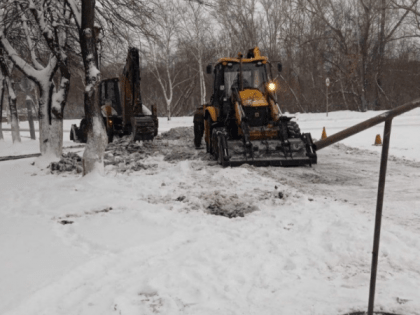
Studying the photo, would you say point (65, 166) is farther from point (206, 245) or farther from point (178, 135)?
point (178, 135)

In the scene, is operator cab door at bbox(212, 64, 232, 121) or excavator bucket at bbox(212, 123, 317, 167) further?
operator cab door at bbox(212, 64, 232, 121)

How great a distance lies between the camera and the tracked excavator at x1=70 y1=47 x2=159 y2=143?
13141mm

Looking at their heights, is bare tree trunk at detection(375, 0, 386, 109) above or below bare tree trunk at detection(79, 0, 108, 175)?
above

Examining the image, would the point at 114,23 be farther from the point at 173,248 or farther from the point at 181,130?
the point at 181,130

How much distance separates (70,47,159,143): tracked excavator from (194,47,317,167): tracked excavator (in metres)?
2.71

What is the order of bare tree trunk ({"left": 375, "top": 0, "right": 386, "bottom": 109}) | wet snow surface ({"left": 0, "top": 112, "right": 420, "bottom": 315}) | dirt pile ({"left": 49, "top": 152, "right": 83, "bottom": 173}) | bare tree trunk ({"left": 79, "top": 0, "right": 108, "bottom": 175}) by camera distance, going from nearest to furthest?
wet snow surface ({"left": 0, "top": 112, "right": 420, "bottom": 315}) < bare tree trunk ({"left": 79, "top": 0, "right": 108, "bottom": 175}) < dirt pile ({"left": 49, "top": 152, "right": 83, "bottom": 173}) < bare tree trunk ({"left": 375, "top": 0, "right": 386, "bottom": 109})

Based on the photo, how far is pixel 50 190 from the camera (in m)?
7.46

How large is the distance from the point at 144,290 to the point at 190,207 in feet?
8.72

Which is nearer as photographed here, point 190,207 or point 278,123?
point 190,207

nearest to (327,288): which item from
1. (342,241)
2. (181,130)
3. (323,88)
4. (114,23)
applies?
(342,241)

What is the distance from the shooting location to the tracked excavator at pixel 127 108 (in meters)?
13.1

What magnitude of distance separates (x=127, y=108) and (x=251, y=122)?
236 inches

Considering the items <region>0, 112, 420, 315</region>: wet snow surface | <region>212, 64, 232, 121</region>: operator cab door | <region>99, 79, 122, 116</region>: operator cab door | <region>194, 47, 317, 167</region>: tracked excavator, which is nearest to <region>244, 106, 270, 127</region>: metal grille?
<region>194, 47, 317, 167</region>: tracked excavator

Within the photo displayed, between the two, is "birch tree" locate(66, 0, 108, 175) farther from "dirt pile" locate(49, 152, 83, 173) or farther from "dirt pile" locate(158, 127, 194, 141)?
"dirt pile" locate(158, 127, 194, 141)
